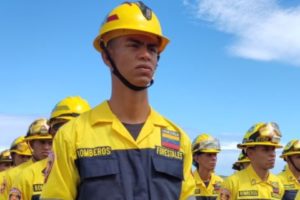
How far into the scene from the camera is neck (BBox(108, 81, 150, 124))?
14.1 ft

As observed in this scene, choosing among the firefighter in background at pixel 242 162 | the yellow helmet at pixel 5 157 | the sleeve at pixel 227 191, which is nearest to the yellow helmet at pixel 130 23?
the sleeve at pixel 227 191

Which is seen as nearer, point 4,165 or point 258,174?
point 258,174

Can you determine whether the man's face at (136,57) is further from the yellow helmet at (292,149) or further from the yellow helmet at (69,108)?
the yellow helmet at (292,149)

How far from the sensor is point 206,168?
14891 mm

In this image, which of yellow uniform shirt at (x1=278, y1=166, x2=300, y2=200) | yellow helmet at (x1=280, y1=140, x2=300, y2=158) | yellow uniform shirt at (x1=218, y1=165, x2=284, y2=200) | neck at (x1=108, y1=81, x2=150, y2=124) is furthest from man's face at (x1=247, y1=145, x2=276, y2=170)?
neck at (x1=108, y1=81, x2=150, y2=124)

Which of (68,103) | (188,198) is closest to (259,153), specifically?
(68,103)

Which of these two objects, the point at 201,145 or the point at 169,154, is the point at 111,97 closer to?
the point at 169,154

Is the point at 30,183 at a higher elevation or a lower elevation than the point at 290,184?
lower

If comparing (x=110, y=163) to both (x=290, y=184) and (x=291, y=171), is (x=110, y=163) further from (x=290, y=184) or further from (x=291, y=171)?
(x=291, y=171)

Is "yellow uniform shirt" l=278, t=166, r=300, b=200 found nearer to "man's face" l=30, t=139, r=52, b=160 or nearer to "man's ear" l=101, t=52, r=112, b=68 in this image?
"man's face" l=30, t=139, r=52, b=160

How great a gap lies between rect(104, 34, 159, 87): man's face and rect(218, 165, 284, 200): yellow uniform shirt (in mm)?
6430

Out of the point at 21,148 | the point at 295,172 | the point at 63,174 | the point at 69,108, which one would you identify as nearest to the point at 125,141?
the point at 63,174

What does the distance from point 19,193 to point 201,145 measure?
742cm

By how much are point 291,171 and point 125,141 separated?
37.5 ft
